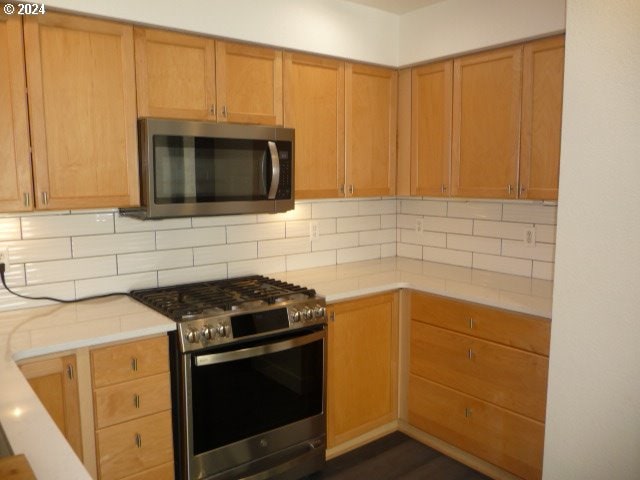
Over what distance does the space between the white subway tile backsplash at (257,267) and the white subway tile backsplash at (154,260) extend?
26 centimetres

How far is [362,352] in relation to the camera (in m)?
2.89

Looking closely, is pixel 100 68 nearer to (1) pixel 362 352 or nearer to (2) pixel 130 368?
(2) pixel 130 368

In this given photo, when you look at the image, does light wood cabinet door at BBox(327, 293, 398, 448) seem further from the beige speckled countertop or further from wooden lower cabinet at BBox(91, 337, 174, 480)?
wooden lower cabinet at BBox(91, 337, 174, 480)

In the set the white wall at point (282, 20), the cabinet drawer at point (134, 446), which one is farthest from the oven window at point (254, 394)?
the white wall at point (282, 20)

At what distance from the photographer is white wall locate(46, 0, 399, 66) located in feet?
7.45

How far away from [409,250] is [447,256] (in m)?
0.33

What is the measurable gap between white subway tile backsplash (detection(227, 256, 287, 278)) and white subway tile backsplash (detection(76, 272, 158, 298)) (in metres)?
0.44

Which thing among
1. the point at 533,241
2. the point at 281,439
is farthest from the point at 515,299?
the point at 281,439

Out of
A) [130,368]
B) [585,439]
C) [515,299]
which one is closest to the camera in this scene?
[585,439]

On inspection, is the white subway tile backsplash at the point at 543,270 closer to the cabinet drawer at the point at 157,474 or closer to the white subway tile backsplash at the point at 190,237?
the white subway tile backsplash at the point at 190,237

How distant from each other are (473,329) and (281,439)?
3.45ft

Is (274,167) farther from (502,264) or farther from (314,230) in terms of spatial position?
(502,264)

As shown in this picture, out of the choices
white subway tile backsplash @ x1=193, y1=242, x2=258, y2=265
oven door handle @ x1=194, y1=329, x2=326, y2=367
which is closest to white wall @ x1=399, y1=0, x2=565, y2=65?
white subway tile backsplash @ x1=193, y1=242, x2=258, y2=265

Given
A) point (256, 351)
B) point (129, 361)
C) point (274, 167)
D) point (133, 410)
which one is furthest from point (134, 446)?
point (274, 167)
